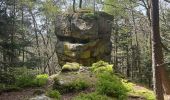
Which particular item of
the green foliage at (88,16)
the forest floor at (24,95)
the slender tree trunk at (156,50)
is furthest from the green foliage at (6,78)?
the green foliage at (88,16)

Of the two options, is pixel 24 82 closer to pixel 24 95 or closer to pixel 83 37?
pixel 24 95

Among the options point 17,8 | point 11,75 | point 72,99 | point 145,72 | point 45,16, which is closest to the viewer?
point 72,99

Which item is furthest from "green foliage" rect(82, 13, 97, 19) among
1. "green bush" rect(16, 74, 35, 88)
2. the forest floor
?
the forest floor

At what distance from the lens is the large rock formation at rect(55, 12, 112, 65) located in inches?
904

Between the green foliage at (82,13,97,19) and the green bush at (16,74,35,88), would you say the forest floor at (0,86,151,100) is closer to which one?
the green bush at (16,74,35,88)

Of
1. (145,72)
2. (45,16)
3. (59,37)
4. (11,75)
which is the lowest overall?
(145,72)

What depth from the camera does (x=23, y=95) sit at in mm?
13125

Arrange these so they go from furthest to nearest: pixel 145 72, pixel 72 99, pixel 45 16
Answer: pixel 45 16 → pixel 145 72 → pixel 72 99

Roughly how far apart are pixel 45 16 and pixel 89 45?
42.9 feet

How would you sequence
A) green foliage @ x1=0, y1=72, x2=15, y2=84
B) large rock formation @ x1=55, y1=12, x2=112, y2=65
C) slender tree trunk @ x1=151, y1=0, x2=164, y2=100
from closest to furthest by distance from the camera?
slender tree trunk @ x1=151, y1=0, x2=164, y2=100
green foliage @ x1=0, y1=72, x2=15, y2=84
large rock formation @ x1=55, y1=12, x2=112, y2=65

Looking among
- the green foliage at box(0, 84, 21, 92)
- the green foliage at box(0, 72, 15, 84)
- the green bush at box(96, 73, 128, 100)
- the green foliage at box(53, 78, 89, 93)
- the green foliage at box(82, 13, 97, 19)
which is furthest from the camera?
the green foliage at box(82, 13, 97, 19)

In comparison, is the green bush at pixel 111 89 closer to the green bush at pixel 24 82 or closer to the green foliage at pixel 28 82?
the green foliage at pixel 28 82

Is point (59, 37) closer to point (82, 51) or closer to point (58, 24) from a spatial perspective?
point (58, 24)

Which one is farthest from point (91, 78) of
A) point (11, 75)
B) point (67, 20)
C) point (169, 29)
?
point (169, 29)
